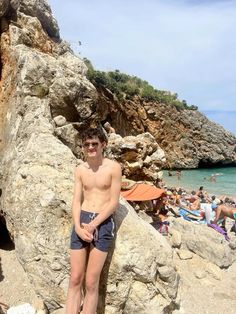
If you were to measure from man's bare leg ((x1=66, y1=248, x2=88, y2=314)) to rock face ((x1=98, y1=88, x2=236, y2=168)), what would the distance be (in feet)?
130

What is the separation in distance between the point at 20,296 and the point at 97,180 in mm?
3084

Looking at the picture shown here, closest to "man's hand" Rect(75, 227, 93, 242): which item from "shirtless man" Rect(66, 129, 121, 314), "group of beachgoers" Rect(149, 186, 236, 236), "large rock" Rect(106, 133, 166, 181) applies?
"shirtless man" Rect(66, 129, 121, 314)

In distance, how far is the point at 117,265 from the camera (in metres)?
4.57

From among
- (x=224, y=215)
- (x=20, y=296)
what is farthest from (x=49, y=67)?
(x=224, y=215)

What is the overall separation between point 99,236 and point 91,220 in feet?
0.78

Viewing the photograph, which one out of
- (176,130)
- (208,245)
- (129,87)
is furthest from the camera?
(176,130)

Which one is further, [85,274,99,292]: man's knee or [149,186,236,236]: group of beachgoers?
[149,186,236,236]: group of beachgoers

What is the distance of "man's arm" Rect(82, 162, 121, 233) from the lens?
422 centimetres

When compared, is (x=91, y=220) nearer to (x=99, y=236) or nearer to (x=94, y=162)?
(x=99, y=236)

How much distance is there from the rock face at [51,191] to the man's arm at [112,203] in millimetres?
588

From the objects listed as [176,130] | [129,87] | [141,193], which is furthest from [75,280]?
[176,130]

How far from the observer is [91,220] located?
14.2 ft

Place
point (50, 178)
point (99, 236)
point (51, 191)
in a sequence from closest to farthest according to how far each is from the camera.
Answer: point (99, 236) → point (51, 191) → point (50, 178)

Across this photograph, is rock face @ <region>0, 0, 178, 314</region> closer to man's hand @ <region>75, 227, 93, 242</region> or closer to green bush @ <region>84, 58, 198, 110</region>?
man's hand @ <region>75, 227, 93, 242</region>
